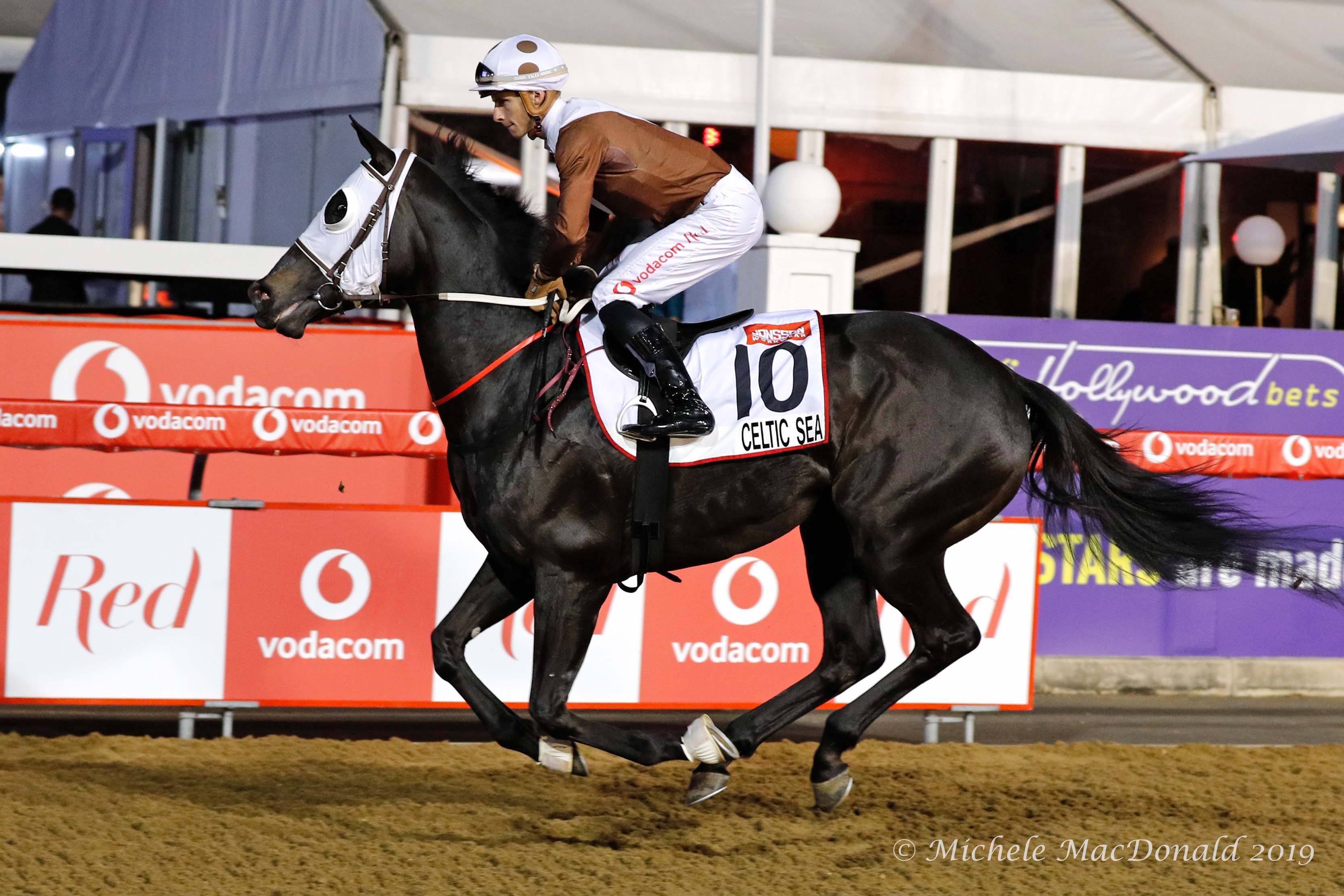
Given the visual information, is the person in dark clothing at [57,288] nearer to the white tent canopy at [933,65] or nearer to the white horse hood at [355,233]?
the white tent canopy at [933,65]

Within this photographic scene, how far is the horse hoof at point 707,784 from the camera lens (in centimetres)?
488

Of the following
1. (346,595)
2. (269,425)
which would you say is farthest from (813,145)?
(346,595)

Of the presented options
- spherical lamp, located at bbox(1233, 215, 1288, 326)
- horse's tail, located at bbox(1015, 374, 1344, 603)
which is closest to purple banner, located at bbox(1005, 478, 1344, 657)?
horse's tail, located at bbox(1015, 374, 1344, 603)

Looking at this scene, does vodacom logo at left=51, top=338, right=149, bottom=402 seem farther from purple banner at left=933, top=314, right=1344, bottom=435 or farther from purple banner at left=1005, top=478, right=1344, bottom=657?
purple banner at left=1005, top=478, right=1344, bottom=657

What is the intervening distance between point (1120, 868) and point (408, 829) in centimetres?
220

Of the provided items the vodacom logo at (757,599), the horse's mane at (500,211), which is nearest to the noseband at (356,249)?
the horse's mane at (500,211)

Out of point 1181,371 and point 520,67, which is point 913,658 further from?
point 1181,371

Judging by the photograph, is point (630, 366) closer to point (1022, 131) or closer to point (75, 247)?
point (75, 247)

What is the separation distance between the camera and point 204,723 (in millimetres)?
6445

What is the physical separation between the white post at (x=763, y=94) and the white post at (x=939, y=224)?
76.8 inches

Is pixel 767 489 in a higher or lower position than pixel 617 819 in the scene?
higher

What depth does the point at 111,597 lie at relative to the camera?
19.4 ft

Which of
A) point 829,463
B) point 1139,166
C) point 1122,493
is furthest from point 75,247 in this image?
point 1139,166

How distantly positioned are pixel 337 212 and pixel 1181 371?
5.60 metres
